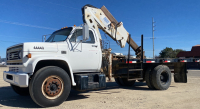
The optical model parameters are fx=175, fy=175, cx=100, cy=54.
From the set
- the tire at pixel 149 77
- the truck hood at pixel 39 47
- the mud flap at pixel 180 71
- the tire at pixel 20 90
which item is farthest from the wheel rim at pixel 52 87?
the mud flap at pixel 180 71

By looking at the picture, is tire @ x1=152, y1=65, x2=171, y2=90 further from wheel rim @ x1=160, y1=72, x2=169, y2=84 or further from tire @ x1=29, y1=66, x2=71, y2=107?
tire @ x1=29, y1=66, x2=71, y2=107

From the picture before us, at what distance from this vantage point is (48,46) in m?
5.23

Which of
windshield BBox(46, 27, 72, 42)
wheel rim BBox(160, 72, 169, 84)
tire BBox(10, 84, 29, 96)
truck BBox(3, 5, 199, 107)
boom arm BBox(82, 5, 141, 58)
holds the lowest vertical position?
tire BBox(10, 84, 29, 96)

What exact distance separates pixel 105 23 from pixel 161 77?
143 inches

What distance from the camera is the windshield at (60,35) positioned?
231 inches

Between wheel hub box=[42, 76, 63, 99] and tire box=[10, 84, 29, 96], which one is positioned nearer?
wheel hub box=[42, 76, 63, 99]

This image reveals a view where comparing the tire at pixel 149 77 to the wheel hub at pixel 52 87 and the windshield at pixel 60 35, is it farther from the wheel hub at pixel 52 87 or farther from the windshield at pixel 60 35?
the wheel hub at pixel 52 87

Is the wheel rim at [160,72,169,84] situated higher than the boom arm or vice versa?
the boom arm

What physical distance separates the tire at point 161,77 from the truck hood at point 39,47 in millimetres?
4649

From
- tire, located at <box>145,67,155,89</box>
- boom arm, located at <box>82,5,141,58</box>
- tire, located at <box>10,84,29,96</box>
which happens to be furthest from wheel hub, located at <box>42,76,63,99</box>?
tire, located at <box>145,67,155,89</box>

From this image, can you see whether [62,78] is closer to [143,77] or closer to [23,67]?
[23,67]

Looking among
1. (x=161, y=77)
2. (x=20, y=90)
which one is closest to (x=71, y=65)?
(x=20, y=90)

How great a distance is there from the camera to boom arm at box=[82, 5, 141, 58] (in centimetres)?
755

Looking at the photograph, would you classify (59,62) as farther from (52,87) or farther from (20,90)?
(20,90)
